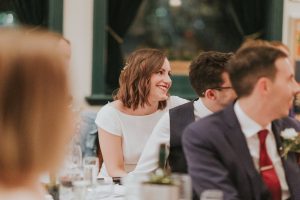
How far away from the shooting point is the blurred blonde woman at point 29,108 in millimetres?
1216

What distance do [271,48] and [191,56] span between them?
384cm

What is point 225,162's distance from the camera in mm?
2375

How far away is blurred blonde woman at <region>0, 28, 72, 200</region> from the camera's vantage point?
1.22 m

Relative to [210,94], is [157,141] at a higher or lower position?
lower

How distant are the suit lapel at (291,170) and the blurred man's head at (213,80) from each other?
47 centimetres

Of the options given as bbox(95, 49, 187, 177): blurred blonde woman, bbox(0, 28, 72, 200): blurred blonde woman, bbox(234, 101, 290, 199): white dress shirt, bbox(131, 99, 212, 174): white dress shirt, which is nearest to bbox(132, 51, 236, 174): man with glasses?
bbox(131, 99, 212, 174): white dress shirt

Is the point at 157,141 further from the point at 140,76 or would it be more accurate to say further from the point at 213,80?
the point at 140,76

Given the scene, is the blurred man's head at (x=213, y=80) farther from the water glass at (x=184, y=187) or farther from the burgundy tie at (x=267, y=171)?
the water glass at (x=184, y=187)

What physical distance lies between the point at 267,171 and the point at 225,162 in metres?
0.20

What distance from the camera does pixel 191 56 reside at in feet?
20.5

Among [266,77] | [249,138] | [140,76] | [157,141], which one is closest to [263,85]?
[266,77]

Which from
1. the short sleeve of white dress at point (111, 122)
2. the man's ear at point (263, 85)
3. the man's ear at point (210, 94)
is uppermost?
the man's ear at point (263, 85)

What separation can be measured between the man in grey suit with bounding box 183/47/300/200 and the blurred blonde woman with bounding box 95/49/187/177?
3.84 ft

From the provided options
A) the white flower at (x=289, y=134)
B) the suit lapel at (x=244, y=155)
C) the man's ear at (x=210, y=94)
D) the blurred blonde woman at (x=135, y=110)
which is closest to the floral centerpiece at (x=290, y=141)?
the white flower at (x=289, y=134)
